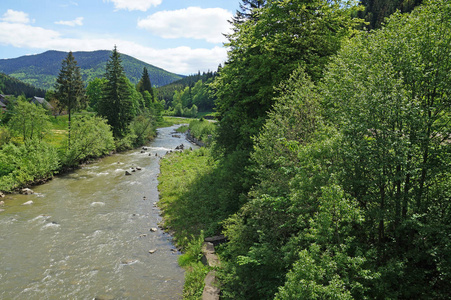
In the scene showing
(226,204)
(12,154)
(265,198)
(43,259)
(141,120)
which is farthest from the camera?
(141,120)

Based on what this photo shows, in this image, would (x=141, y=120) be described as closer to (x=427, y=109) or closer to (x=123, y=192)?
(x=123, y=192)

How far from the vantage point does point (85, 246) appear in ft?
50.2

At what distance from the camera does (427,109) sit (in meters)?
6.72

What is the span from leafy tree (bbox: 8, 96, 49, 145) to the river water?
280 inches

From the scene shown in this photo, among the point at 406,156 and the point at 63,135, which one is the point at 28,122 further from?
the point at 406,156

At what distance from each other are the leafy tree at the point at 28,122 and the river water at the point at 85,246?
711 cm

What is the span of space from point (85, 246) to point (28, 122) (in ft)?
69.4

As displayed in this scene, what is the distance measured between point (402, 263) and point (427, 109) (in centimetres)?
390

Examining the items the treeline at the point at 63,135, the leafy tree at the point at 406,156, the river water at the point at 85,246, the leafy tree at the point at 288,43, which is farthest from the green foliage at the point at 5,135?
the leafy tree at the point at 406,156

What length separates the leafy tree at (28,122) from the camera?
28.4 meters

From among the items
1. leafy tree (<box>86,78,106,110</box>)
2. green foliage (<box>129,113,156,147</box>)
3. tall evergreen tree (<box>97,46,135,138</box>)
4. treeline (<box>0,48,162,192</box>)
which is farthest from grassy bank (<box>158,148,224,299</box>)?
leafy tree (<box>86,78,106,110</box>)

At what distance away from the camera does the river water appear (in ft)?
38.6

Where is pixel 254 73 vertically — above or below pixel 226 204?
above

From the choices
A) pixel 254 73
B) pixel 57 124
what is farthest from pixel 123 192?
pixel 57 124
